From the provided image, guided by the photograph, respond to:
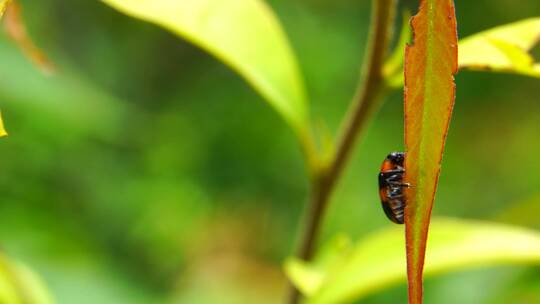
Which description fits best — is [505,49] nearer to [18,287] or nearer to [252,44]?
[252,44]

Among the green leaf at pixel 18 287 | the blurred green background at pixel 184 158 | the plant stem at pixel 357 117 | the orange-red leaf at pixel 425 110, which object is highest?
the blurred green background at pixel 184 158

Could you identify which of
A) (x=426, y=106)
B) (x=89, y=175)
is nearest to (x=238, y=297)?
(x=89, y=175)

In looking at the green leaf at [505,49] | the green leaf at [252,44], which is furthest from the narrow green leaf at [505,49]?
the green leaf at [252,44]

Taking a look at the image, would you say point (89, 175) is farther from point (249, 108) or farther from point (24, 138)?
point (249, 108)

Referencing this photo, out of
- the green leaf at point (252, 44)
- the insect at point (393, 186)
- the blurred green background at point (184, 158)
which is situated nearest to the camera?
the insect at point (393, 186)

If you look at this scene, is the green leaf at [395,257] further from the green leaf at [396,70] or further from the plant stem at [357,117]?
the green leaf at [396,70]

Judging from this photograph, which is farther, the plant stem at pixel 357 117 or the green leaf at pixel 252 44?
the green leaf at pixel 252 44

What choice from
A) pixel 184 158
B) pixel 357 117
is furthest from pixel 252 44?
pixel 184 158

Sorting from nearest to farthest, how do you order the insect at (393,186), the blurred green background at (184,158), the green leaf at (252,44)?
the insect at (393,186) < the green leaf at (252,44) < the blurred green background at (184,158)
